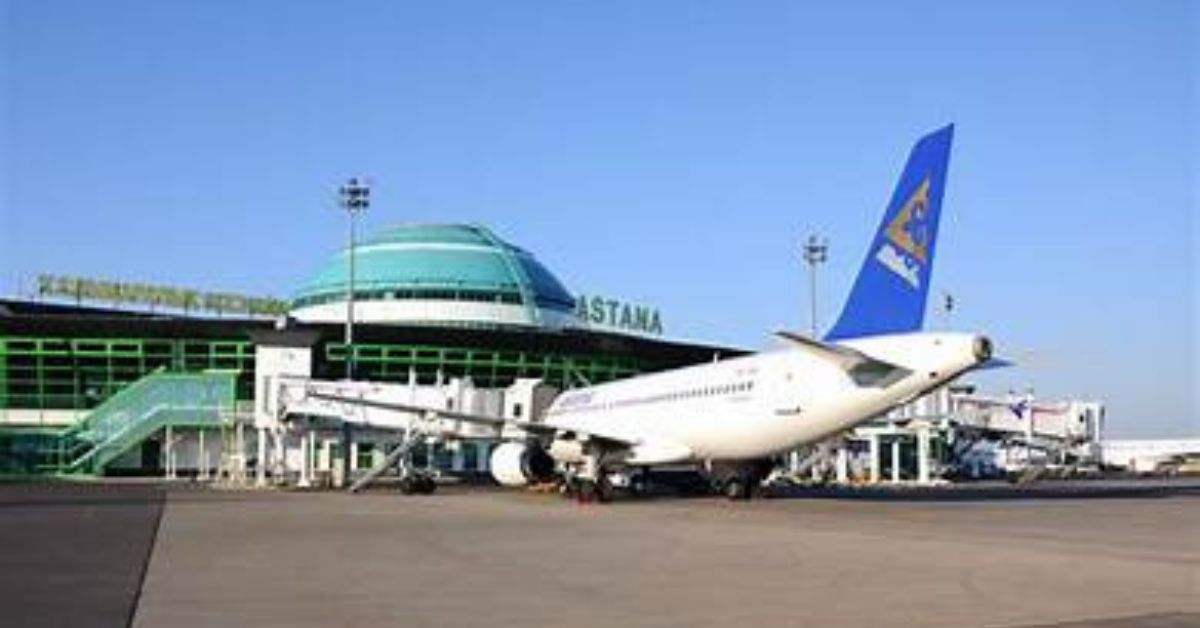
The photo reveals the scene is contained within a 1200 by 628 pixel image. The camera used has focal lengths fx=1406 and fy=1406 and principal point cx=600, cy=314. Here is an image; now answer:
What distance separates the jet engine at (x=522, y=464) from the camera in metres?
47.2

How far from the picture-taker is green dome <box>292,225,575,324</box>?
106688mm

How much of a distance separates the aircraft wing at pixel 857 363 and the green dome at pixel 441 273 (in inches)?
2896

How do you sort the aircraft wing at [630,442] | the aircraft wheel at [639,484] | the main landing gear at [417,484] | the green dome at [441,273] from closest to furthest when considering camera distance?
the aircraft wing at [630,442], the aircraft wheel at [639,484], the main landing gear at [417,484], the green dome at [441,273]

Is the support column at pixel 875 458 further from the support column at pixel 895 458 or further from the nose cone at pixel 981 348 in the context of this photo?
the nose cone at pixel 981 348

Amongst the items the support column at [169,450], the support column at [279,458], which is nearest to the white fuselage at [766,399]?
the support column at [279,458]

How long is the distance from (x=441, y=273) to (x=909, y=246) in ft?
248

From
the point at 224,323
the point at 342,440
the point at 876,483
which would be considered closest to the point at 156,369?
the point at 224,323

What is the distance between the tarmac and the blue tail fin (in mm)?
4892

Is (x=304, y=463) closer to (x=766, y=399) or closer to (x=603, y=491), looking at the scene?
(x=603, y=491)

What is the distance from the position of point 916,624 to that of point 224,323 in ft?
260

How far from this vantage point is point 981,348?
32562mm

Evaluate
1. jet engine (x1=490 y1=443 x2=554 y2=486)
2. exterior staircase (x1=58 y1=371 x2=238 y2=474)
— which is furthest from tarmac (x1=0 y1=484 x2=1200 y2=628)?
exterior staircase (x1=58 y1=371 x2=238 y2=474)

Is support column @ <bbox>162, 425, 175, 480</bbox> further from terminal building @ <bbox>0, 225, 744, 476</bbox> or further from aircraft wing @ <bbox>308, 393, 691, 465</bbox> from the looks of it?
aircraft wing @ <bbox>308, 393, 691, 465</bbox>

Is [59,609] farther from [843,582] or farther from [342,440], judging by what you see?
[342,440]
